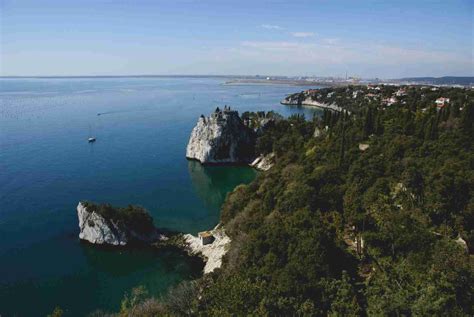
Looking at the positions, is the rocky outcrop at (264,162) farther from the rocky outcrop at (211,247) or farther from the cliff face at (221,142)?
the rocky outcrop at (211,247)

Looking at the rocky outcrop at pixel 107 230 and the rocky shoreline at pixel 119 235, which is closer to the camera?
the rocky shoreline at pixel 119 235

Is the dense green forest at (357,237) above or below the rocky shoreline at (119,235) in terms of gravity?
above

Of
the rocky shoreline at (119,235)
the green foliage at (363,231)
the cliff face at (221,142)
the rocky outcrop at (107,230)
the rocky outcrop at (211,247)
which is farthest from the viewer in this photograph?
the cliff face at (221,142)

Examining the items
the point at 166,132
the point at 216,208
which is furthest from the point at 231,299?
the point at 166,132

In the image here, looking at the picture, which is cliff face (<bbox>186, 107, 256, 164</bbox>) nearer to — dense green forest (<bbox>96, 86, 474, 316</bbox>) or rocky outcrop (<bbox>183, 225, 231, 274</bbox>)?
dense green forest (<bbox>96, 86, 474, 316</bbox>)

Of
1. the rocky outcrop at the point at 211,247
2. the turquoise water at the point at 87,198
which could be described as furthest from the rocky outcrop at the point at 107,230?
the rocky outcrop at the point at 211,247

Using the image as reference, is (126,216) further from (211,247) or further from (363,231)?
(363,231)

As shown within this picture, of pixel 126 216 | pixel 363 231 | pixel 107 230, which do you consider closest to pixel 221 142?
pixel 126 216
